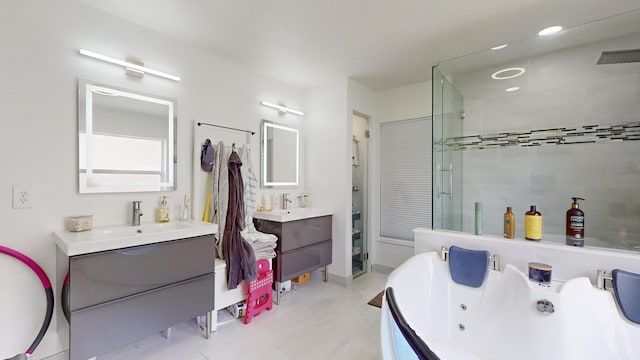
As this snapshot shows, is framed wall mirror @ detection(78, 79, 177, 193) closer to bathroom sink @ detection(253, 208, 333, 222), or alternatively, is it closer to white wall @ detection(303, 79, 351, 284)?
bathroom sink @ detection(253, 208, 333, 222)

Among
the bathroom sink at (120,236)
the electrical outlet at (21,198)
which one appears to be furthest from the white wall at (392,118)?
the electrical outlet at (21,198)

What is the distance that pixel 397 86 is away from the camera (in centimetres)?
359

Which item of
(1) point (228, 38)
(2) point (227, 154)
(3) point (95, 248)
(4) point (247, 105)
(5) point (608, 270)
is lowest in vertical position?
(5) point (608, 270)

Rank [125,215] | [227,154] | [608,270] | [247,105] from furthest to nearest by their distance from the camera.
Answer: [247,105], [227,154], [125,215], [608,270]

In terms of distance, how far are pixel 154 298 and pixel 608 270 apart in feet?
9.18

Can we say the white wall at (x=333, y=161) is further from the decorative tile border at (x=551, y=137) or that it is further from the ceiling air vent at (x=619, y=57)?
the ceiling air vent at (x=619, y=57)

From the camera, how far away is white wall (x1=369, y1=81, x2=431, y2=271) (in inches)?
135

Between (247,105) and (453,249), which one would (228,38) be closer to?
(247,105)

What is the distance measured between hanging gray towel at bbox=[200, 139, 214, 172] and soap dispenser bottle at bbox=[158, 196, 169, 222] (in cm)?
45

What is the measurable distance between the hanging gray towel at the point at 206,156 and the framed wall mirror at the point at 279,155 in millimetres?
670

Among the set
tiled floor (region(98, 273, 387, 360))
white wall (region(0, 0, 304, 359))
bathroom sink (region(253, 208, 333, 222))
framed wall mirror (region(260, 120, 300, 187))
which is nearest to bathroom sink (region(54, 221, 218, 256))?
white wall (region(0, 0, 304, 359))

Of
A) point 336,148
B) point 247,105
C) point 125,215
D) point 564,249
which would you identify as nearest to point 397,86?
point 336,148

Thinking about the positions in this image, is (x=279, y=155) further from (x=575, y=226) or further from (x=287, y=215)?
(x=575, y=226)

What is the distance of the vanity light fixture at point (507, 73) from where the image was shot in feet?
8.38
